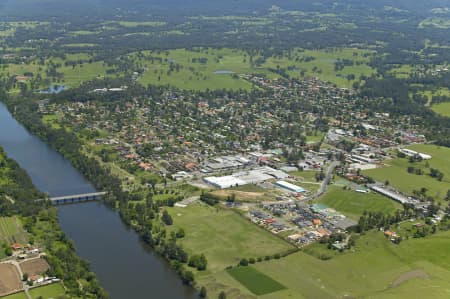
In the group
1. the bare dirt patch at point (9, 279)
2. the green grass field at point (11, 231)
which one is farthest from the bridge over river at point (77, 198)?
the bare dirt patch at point (9, 279)

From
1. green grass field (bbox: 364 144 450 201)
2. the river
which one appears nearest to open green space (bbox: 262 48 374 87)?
green grass field (bbox: 364 144 450 201)

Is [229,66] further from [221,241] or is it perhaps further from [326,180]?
[221,241]

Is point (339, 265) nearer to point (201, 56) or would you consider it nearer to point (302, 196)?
point (302, 196)

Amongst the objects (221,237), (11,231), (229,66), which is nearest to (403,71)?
(229,66)

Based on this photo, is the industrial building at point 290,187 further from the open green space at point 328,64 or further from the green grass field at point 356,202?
the open green space at point 328,64

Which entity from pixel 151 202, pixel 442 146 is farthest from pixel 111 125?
pixel 442 146
